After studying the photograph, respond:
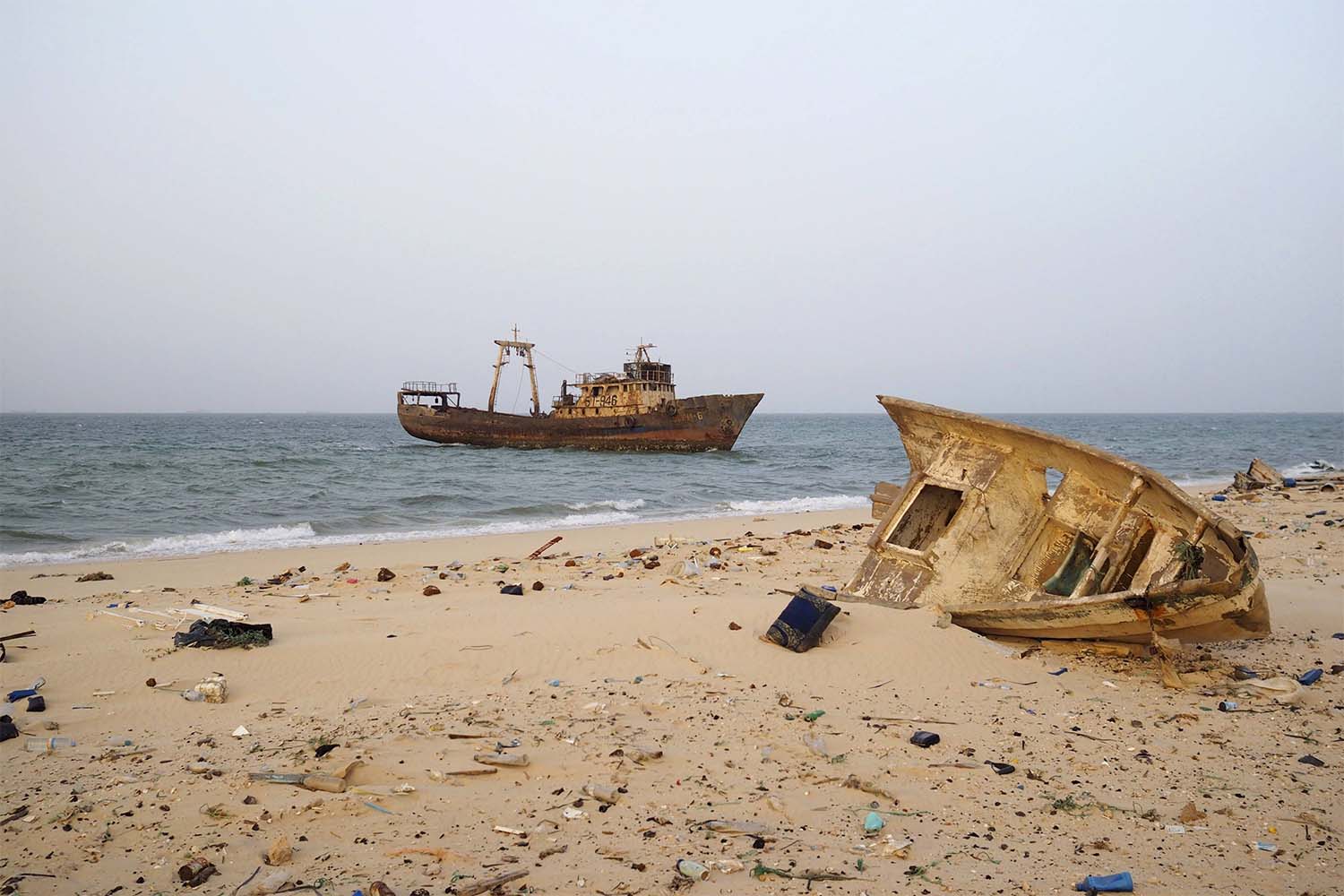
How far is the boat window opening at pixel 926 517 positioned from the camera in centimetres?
679

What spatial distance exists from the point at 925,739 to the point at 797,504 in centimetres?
1325

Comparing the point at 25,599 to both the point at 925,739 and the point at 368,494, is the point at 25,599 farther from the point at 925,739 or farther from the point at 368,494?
the point at 368,494

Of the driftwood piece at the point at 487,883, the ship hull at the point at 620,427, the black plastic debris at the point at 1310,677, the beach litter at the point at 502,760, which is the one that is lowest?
the black plastic debris at the point at 1310,677

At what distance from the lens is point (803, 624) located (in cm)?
508

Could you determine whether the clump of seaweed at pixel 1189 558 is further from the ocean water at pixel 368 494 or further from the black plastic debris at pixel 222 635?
the ocean water at pixel 368 494

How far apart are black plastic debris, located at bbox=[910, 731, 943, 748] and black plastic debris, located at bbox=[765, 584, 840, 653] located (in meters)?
1.34

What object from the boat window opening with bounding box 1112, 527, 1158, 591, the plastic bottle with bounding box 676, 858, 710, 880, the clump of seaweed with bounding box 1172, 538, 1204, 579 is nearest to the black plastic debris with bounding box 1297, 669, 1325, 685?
the clump of seaweed with bounding box 1172, 538, 1204, 579

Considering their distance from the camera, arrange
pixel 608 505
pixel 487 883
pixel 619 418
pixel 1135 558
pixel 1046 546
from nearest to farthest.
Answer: pixel 487 883
pixel 1135 558
pixel 1046 546
pixel 608 505
pixel 619 418

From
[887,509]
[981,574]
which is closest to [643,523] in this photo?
[887,509]

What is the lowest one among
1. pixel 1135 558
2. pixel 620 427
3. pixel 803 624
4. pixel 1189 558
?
pixel 803 624

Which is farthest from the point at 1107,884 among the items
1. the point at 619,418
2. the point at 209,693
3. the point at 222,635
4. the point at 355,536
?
the point at 619,418

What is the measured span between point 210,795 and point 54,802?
0.59 metres

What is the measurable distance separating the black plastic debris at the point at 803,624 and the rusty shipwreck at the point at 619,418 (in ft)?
95.6

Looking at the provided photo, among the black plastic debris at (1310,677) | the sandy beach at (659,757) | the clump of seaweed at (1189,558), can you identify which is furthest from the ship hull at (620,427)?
the black plastic debris at (1310,677)
